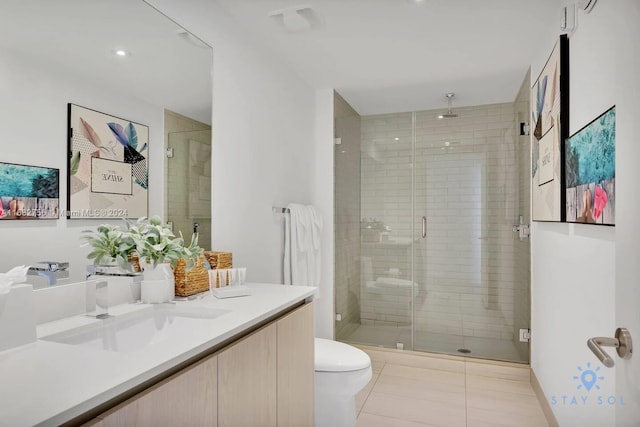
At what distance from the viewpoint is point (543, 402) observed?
2375 millimetres

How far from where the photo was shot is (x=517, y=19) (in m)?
2.11

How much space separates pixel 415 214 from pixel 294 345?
2.26 m

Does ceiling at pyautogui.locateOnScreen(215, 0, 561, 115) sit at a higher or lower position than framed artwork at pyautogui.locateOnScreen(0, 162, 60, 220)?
higher

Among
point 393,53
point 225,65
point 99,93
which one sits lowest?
point 99,93

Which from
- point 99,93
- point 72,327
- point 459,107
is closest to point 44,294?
point 72,327

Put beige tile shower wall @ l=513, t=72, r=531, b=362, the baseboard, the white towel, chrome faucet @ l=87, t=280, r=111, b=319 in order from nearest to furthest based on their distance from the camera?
chrome faucet @ l=87, t=280, r=111, b=319
the baseboard
the white towel
beige tile shower wall @ l=513, t=72, r=531, b=362

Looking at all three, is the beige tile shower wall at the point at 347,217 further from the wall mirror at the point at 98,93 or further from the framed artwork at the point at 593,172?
the framed artwork at the point at 593,172

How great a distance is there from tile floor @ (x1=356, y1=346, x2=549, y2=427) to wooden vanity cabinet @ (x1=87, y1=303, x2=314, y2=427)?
0.95 m

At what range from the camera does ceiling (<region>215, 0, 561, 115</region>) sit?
200 cm

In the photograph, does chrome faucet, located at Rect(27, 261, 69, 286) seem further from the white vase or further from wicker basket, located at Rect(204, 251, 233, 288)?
wicker basket, located at Rect(204, 251, 233, 288)

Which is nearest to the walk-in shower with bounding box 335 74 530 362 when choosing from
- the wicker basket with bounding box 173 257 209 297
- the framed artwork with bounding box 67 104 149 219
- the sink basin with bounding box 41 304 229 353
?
the wicker basket with bounding box 173 257 209 297

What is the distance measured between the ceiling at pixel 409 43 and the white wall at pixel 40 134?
985mm

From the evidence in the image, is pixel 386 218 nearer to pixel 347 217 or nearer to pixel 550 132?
pixel 347 217

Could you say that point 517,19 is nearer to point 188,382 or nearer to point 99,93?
point 99,93
